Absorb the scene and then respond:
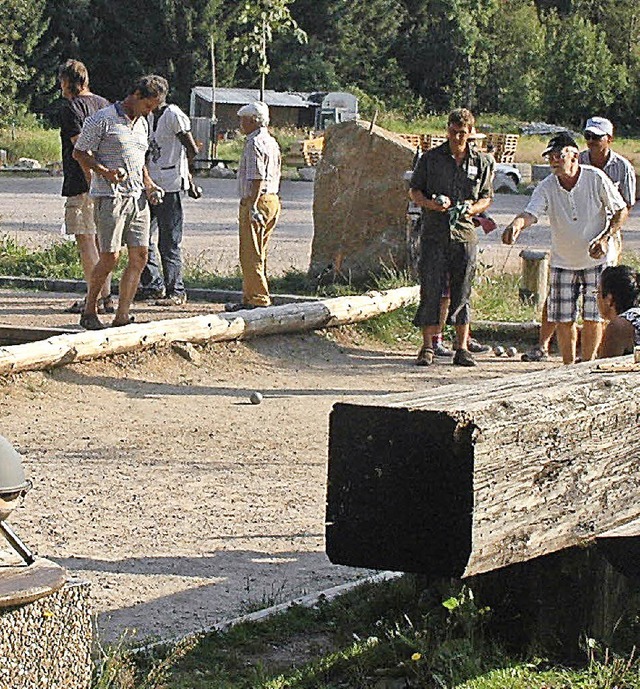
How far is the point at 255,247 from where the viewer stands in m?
12.4

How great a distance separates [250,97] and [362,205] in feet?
117

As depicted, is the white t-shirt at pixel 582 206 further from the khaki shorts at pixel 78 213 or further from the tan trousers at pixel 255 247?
the khaki shorts at pixel 78 213

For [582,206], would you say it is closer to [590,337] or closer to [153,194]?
[590,337]

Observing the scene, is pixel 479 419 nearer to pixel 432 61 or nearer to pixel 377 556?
pixel 377 556

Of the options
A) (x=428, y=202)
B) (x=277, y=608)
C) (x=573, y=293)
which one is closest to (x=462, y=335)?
(x=428, y=202)

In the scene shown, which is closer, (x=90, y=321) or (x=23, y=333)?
(x=23, y=333)

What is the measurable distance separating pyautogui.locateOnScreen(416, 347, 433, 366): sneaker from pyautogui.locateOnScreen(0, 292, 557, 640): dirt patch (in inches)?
4.0

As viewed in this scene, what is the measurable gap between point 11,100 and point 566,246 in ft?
140

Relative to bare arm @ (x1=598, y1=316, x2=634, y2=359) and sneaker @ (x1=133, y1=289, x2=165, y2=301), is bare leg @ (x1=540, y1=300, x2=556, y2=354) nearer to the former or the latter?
sneaker @ (x1=133, y1=289, x2=165, y2=301)

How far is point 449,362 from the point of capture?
36.9 feet

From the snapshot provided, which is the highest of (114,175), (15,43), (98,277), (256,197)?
(15,43)

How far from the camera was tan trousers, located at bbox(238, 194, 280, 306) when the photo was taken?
12.3m

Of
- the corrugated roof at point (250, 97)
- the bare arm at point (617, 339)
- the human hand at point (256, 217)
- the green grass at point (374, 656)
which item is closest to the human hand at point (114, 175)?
the human hand at point (256, 217)

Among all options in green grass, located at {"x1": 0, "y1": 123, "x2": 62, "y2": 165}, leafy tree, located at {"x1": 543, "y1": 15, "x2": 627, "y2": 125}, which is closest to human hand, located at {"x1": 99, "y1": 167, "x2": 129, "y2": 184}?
green grass, located at {"x1": 0, "y1": 123, "x2": 62, "y2": 165}
